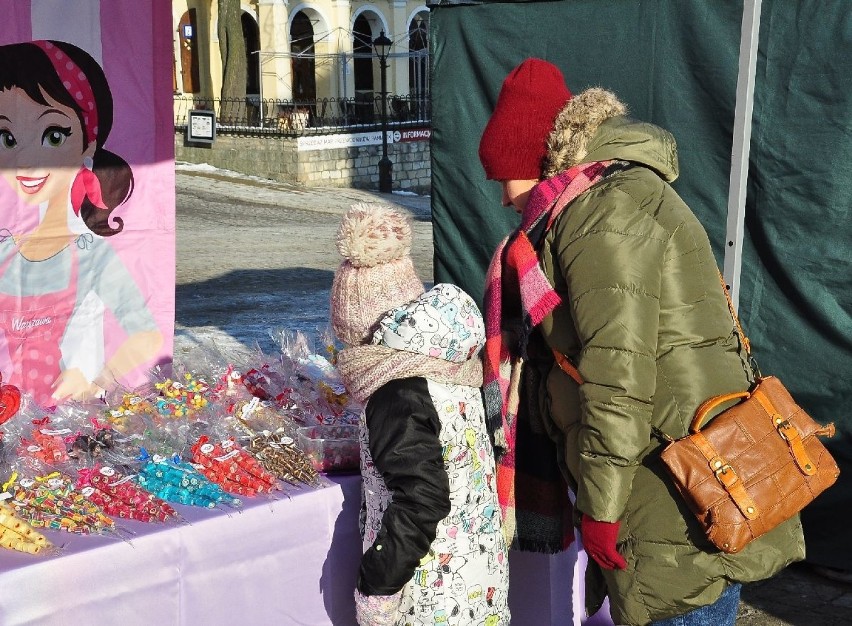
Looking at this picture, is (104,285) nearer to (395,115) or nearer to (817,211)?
(817,211)

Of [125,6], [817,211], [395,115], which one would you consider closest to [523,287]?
[817,211]

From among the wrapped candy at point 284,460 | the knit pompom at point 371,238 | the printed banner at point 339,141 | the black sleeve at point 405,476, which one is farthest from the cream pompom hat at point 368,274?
the printed banner at point 339,141

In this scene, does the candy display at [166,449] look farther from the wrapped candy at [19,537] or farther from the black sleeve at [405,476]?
the black sleeve at [405,476]

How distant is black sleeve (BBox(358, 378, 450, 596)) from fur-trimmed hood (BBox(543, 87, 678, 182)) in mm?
643

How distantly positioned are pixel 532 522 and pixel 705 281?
2.92ft

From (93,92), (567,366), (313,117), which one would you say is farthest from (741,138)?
(313,117)

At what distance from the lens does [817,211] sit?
3992mm

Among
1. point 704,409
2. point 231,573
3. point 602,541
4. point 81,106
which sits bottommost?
point 231,573

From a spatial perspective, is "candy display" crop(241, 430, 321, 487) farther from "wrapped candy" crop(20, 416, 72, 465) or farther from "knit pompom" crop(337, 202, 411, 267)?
"knit pompom" crop(337, 202, 411, 267)

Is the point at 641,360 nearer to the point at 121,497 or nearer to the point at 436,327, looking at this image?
the point at 436,327

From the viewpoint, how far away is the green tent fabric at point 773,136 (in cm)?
392

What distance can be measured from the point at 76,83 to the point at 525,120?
2179 mm

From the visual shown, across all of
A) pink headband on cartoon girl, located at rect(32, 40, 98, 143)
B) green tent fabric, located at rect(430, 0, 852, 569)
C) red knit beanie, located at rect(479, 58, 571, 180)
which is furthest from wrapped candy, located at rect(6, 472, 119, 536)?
green tent fabric, located at rect(430, 0, 852, 569)

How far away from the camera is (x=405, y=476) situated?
91.5 inches
